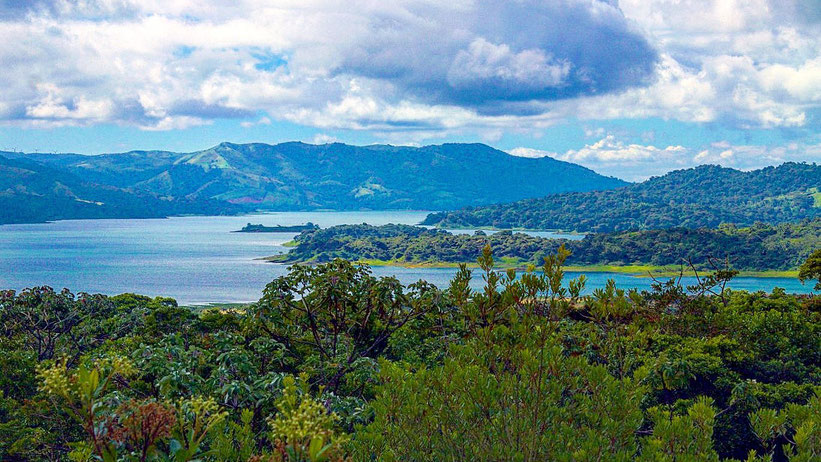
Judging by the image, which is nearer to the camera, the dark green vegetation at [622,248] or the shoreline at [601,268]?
the shoreline at [601,268]

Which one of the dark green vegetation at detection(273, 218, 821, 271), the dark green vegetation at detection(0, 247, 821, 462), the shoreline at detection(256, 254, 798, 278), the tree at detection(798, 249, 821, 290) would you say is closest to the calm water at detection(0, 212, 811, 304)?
the shoreline at detection(256, 254, 798, 278)

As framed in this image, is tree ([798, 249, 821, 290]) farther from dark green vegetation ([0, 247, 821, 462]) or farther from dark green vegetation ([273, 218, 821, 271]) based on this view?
dark green vegetation ([273, 218, 821, 271])

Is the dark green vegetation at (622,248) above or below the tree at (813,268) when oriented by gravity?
below

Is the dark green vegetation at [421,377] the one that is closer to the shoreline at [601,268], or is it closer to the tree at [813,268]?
the tree at [813,268]

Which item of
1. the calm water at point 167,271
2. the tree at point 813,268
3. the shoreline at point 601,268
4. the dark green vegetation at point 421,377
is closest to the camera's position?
the dark green vegetation at point 421,377

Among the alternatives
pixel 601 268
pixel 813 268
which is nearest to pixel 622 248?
pixel 601 268

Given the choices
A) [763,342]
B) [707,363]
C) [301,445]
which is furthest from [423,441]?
[763,342]

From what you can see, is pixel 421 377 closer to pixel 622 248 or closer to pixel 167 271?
pixel 167 271

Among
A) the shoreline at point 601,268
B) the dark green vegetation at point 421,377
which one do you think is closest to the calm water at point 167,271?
the shoreline at point 601,268
